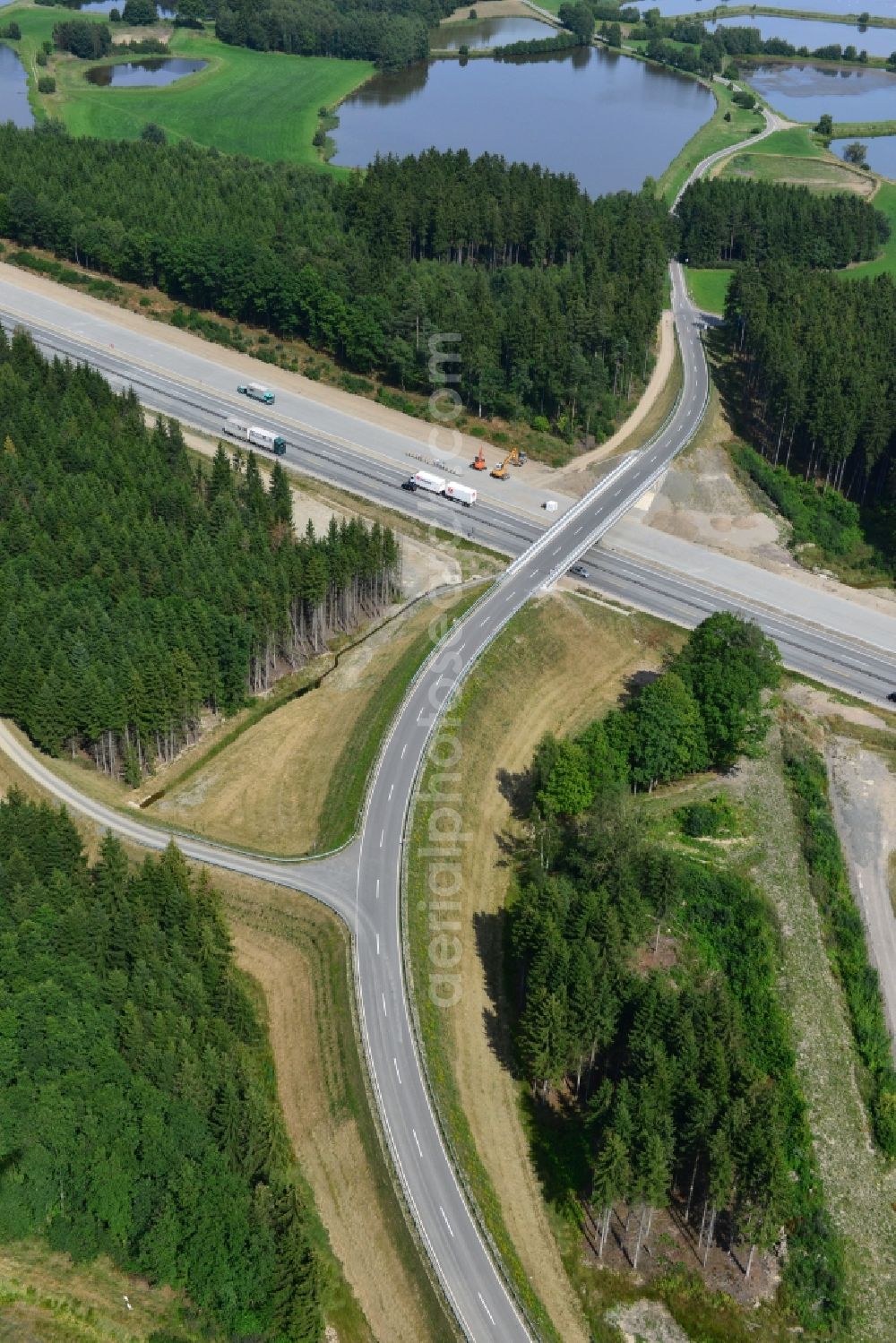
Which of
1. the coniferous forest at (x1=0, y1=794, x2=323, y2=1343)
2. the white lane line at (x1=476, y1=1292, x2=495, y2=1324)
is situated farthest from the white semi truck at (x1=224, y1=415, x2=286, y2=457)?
the white lane line at (x1=476, y1=1292, x2=495, y2=1324)

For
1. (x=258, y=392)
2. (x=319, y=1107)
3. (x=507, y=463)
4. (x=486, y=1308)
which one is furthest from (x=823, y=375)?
(x=486, y=1308)

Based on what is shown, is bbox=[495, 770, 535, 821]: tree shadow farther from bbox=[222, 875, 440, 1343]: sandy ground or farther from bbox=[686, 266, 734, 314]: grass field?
bbox=[686, 266, 734, 314]: grass field

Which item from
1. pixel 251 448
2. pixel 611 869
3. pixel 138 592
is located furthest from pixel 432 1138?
pixel 251 448

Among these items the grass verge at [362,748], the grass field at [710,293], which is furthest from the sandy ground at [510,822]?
the grass field at [710,293]

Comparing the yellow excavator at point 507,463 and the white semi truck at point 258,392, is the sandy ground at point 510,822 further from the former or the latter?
the white semi truck at point 258,392

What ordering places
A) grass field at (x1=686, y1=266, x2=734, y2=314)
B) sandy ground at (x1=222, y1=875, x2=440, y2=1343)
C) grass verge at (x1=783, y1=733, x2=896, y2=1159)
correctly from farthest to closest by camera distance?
grass field at (x1=686, y1=266, x2=734, y2=314) < grass verge at (x1=783, y1=733, x2=896, y2=1159) < sandy ground at (x1=222, y1=875, x2=440, y2=1343)

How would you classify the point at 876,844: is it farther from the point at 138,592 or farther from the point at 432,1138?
the point at 138,592

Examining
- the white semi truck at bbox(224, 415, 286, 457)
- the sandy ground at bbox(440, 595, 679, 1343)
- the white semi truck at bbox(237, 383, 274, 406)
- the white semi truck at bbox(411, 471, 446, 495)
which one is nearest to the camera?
the sandy ground at bbox(440, 595, 679, 1343)
